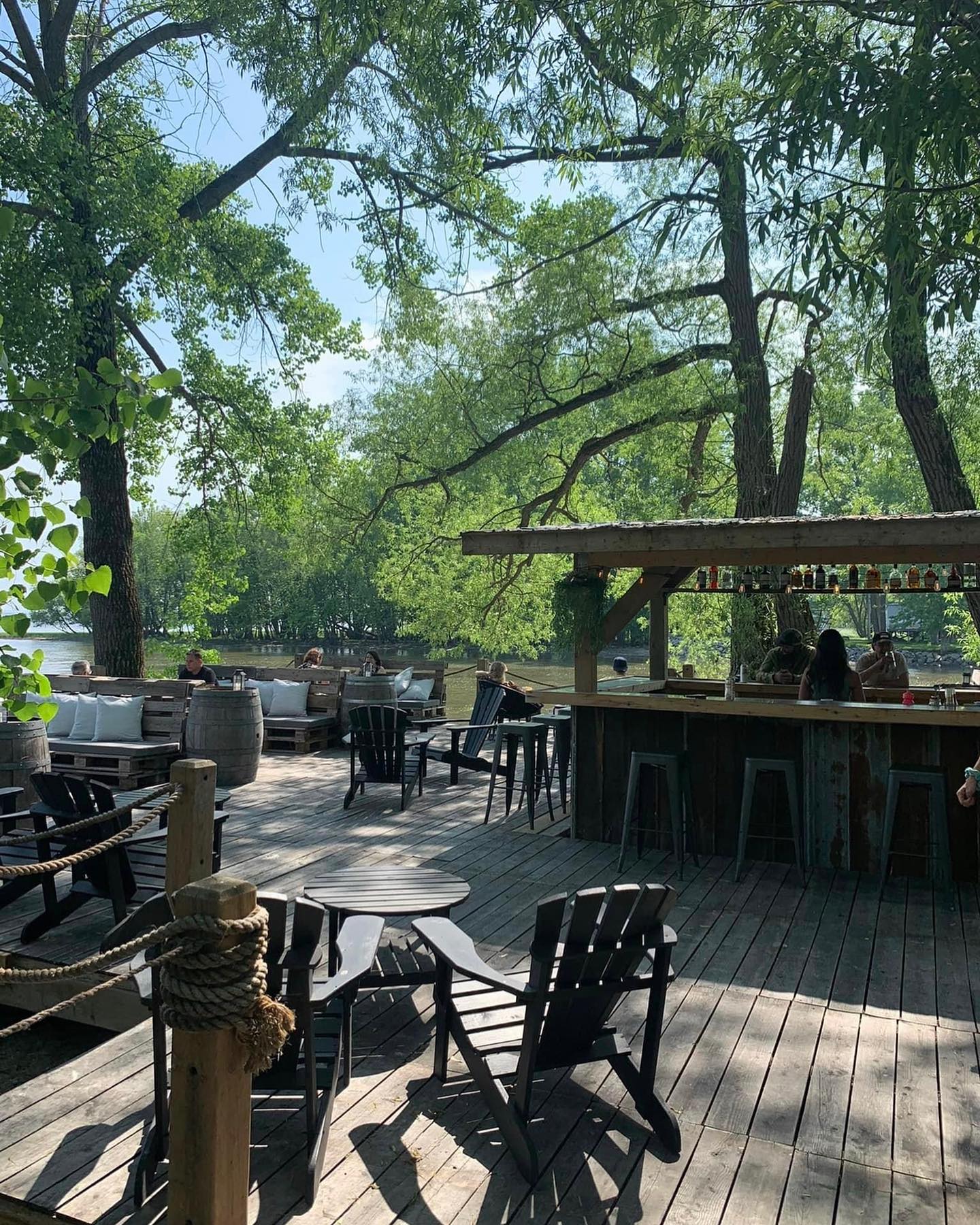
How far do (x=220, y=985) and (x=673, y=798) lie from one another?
178 inches

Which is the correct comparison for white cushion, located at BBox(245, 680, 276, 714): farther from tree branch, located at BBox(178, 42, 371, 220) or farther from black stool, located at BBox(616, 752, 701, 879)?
black stool, located at BBox(616, 752, 701, 879)

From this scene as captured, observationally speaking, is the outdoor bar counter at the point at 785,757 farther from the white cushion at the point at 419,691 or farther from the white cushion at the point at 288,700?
the white cushion at the point at 419,691

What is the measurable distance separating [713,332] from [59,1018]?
39.2ft

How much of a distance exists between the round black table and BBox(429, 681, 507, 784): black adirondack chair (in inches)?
158

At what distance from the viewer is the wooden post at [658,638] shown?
8773 millimetres

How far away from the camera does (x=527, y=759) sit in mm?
7266

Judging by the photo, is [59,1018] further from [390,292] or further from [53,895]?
[390,292]

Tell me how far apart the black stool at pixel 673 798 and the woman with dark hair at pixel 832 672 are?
3.12ft

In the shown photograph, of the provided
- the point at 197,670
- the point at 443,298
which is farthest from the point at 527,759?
the point at 443,298

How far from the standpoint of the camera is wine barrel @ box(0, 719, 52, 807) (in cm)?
653

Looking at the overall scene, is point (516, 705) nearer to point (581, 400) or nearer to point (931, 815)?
point (931, 815)

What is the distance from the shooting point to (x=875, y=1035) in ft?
12.3

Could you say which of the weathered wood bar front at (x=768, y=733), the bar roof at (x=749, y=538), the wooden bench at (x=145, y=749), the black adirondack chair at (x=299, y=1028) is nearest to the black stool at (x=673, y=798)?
the weathered wood bar front at (x=768, y=733)

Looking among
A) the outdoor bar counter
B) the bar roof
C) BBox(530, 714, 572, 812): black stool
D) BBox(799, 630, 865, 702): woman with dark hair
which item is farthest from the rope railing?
BBox(530, 714, 572, 812): black stool
